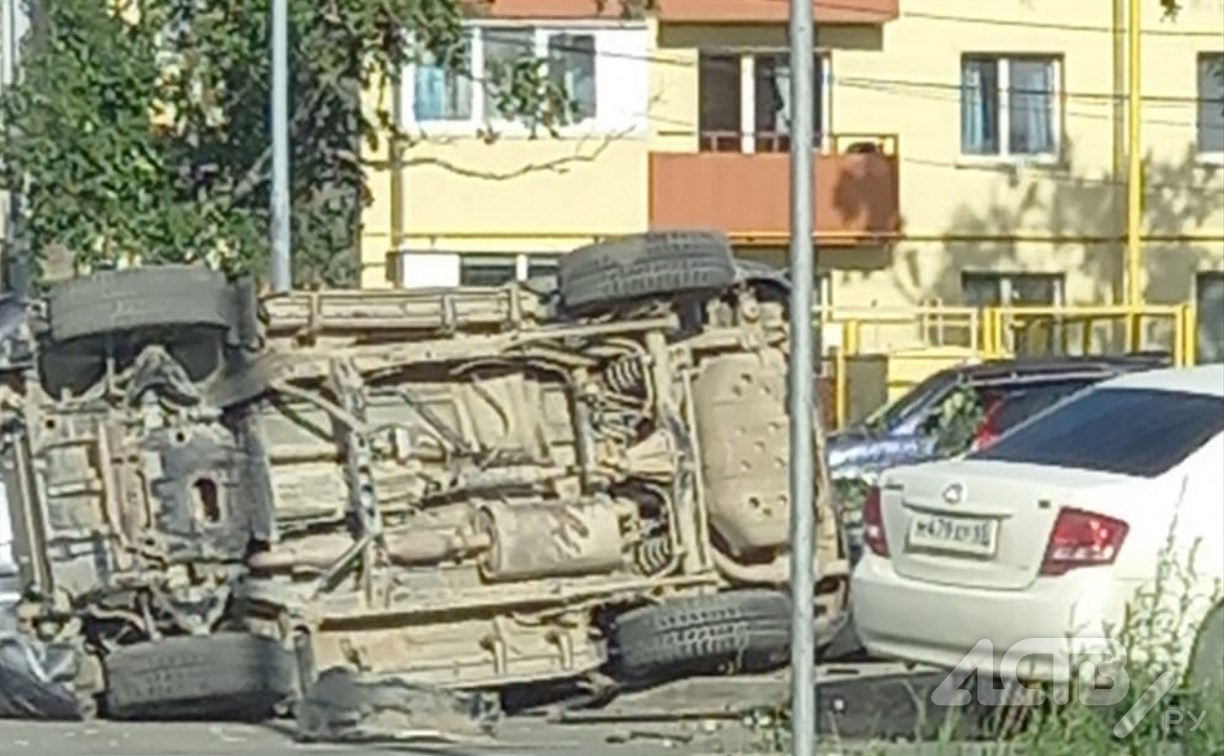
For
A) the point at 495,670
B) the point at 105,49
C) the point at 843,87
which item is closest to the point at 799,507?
the point at 495,670

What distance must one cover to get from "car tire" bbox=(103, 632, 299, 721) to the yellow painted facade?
28.5 meters

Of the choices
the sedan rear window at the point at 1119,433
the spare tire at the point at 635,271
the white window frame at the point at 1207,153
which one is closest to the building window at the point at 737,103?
the white window frame at the point at 1207,153

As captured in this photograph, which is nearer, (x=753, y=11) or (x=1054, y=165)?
(x=753, y=11)

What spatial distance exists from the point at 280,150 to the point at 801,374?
1776 centimetres

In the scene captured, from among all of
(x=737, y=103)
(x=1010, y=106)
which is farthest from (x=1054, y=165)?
(x=737, y=103)

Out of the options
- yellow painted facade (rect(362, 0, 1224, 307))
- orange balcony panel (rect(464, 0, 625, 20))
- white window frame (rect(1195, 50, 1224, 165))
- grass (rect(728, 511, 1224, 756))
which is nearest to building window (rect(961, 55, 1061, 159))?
yellow painted facade (rect(362, 0, 1224, 307))

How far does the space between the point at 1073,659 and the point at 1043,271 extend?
3439cm

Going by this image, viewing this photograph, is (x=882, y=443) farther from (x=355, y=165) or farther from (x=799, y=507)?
(x=799, y=507)

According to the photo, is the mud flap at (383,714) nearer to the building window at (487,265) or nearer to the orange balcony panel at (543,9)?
the building window at (487,265)

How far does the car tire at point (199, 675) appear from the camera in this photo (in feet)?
51.2

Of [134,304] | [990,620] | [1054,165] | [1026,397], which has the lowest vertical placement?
[990,620]

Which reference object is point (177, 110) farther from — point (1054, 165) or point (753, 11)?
point (1054, 165)

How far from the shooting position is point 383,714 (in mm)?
15109

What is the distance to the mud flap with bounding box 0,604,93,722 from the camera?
52.0ft
